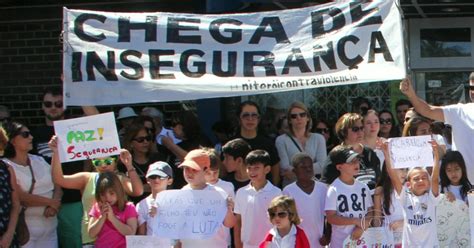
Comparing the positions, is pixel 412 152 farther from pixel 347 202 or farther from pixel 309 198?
pixel 309 198

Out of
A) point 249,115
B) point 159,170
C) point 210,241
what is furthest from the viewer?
point 249,115

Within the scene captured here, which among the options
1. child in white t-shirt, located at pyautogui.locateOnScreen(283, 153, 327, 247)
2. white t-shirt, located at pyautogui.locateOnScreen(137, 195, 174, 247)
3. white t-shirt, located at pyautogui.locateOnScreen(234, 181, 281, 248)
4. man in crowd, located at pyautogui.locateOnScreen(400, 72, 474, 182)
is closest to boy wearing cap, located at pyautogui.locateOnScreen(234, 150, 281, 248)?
white t-shirt, located at pyautogui.locateOnScreen(234, 181, 281, 248)

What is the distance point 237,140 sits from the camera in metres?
6.58

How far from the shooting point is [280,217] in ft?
19.1

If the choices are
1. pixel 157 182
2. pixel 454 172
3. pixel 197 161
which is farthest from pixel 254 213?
pixel 454 172

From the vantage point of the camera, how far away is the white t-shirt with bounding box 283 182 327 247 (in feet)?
20.6

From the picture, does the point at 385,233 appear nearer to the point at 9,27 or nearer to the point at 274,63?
the point at 274,63

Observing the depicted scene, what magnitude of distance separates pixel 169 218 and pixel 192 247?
28 cm

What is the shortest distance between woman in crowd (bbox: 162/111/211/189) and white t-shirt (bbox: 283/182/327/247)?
1111 millimetres

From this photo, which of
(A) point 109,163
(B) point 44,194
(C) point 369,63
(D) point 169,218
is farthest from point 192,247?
(C) point 369,63

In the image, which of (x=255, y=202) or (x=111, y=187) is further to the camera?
(x=255, y=202)

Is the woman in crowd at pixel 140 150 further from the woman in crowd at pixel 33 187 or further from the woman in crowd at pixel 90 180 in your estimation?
the woman in crowd at pixel 33 187

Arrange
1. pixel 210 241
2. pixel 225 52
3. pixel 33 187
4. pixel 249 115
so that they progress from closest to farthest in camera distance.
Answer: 1. pixel 210 241
2. pixel 225 52
3. pixel 33 187
4. pixel 249 115

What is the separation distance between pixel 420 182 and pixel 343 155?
596mm
